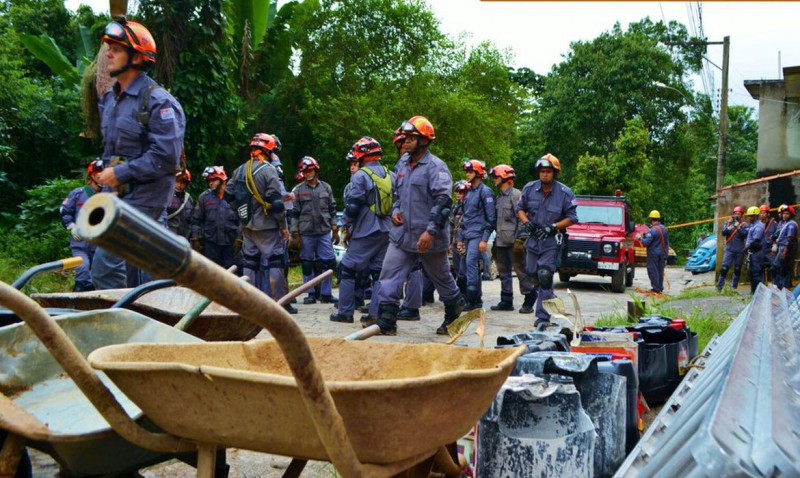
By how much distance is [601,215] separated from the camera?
18562 millimetres

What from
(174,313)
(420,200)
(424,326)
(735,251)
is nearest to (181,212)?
(424,326)

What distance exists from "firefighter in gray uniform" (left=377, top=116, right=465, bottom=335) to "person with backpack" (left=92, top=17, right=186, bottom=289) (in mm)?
3044

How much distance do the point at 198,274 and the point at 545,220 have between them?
8.10 meters

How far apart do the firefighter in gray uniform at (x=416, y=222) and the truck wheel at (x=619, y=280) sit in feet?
31.5

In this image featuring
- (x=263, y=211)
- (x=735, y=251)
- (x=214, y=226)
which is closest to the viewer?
(x=263, y=211)

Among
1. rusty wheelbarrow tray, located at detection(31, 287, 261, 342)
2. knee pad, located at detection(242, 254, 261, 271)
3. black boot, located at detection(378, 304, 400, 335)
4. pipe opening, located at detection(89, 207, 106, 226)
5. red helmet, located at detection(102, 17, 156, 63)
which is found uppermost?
red helmet, located at detection(102, 17, 156, 63)

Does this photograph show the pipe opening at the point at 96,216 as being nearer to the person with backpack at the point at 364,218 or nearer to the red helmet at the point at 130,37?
the red helmet at the point at 130,37

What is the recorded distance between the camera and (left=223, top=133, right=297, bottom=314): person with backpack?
9703 millimetres

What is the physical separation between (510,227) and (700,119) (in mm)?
33955

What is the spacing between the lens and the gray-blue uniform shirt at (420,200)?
7.93 m

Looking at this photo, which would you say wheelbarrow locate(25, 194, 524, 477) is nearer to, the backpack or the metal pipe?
the metal pipe

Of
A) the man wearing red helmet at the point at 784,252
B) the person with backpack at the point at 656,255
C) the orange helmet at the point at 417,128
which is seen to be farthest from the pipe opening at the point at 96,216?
the man wearing red helmet at the point at 784,252

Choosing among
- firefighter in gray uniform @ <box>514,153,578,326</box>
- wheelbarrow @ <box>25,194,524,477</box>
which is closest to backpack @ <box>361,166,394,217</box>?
firefighter in gray uniform @ <box>514,153,578,326</box>

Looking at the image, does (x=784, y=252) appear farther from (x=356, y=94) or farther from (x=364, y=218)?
(x=356, y=94)
